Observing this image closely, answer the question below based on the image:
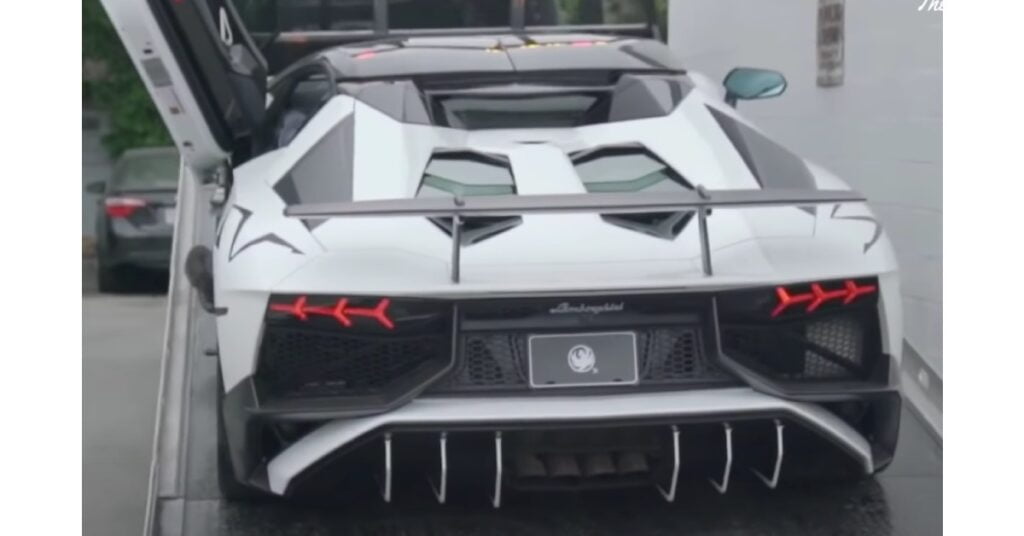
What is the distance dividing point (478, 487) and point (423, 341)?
0.43 m

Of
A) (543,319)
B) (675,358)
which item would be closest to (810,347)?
(675,358)

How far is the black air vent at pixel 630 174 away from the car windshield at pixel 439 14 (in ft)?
9.21

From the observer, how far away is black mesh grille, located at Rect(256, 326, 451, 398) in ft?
13.3

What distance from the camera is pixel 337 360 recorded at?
161 inches

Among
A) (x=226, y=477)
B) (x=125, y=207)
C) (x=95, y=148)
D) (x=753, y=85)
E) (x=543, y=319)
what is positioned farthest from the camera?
(x=95, y=148)

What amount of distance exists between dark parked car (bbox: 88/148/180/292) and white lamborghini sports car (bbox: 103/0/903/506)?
9296mm

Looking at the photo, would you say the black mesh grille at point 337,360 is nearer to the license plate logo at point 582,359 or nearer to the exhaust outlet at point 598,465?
the license plate logo at point 582,359

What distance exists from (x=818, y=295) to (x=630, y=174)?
0.74 metres

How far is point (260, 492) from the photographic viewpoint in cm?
438

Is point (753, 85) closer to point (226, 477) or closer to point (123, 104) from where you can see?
point (226, 477)

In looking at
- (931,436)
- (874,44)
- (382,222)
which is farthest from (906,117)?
(382,222)

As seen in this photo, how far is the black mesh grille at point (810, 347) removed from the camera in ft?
13.6

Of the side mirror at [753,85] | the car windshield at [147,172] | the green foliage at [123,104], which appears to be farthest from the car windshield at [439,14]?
→ the green foliage at [123,104]

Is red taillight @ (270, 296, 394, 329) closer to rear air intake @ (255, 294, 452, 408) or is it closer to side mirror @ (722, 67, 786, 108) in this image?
rear air intake @ (255, 294, 452, 408)
